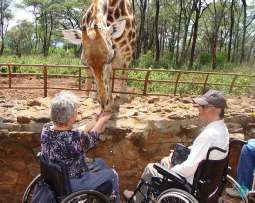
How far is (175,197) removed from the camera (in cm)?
353

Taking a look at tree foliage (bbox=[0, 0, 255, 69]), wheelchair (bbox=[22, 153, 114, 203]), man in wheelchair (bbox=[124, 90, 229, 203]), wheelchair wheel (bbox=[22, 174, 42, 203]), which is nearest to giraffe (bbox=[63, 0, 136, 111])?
wheelchair wheel (bbox=[22, 174, 42, 203])

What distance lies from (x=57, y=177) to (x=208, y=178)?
1235mm

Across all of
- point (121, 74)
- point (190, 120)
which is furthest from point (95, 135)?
point (121, 74)

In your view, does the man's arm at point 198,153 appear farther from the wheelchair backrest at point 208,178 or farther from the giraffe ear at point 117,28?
the giraffe ear at point 117,28

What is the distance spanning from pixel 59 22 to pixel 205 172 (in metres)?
37.9

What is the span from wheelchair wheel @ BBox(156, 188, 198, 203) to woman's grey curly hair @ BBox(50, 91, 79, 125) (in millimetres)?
994

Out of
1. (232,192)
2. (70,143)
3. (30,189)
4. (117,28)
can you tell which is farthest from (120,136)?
(70,143)

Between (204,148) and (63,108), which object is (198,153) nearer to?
(204,148)

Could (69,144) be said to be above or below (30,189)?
above

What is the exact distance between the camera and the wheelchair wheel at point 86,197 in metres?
3.28

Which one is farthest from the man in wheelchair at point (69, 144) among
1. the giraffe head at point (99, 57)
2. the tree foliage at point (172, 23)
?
the tree foliage at point (172, 23)

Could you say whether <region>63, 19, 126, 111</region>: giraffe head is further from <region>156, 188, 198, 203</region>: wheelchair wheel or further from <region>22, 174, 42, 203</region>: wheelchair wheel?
<region>156, 188, 198, 203</region>: wheelchair wheel

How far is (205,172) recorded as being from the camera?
11.5 ft

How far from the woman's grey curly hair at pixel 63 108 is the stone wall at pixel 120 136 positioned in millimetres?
2353
